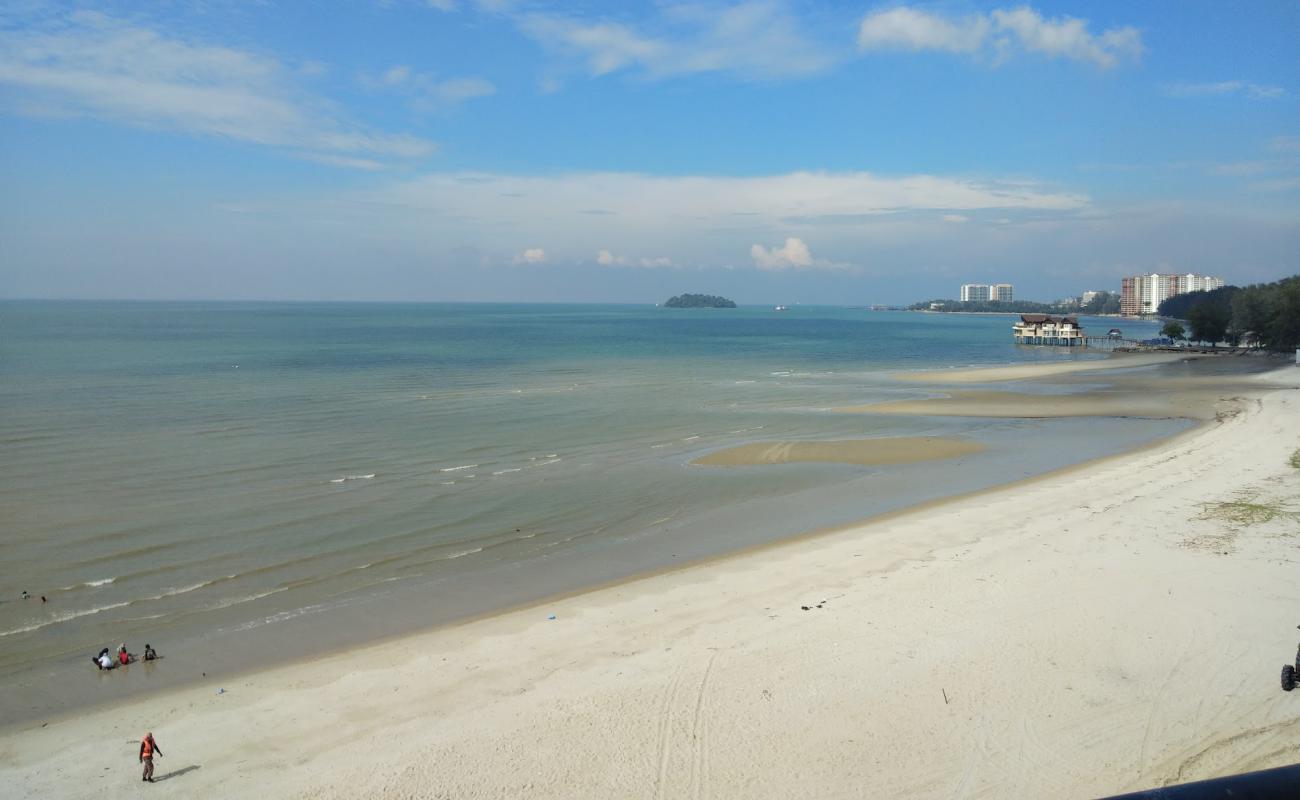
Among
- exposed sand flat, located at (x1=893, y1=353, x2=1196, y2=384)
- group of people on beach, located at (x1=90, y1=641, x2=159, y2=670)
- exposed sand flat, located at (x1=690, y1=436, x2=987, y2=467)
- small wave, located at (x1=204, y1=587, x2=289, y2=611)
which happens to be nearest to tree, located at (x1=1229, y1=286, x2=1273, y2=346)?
exposed sand flat, located at (x1=893, y1=353, x2=1196, y2=384)

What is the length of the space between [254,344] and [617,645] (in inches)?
3748

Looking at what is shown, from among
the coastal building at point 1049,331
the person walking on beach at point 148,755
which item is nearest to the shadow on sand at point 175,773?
the person walking on beach at point 148,755

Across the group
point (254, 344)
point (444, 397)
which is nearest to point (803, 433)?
point (444, 397)

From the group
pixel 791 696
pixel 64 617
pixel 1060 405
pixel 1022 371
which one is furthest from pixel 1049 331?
pixel 64 617

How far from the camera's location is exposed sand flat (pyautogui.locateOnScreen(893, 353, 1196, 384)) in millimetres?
62219

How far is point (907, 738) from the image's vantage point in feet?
35.1

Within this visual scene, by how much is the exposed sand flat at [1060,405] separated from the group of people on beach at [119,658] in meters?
34.2

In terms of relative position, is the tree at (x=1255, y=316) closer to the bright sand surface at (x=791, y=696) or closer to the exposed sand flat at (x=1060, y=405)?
the exposed sand flat at (x=1060, y=405)

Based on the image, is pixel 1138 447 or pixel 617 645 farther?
pixel 1138 447

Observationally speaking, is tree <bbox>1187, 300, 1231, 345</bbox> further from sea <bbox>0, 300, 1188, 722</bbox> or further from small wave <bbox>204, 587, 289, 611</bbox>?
small wave <bbox>204, 587, 289, 611</bbox>

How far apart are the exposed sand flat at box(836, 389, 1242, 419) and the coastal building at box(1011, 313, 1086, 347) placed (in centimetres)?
5968

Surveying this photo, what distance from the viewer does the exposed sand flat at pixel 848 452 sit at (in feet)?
99.0

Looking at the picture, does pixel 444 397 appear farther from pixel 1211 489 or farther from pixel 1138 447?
pixel 1211 489

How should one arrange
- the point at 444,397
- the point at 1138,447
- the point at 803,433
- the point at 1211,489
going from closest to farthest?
1. the point at 1211,489
2. the point at 1138,447
3. the point at 803,433
4. the point at 444,397
